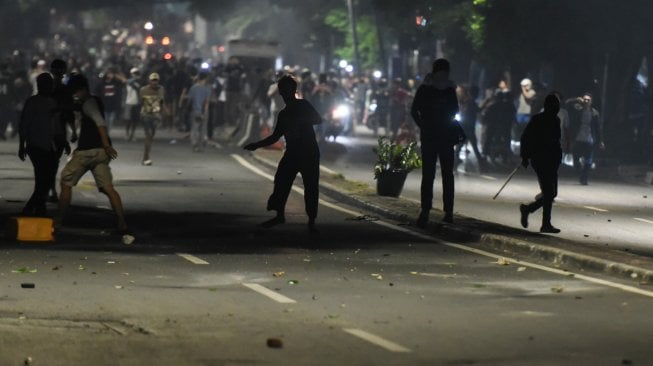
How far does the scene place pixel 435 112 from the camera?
20266mm

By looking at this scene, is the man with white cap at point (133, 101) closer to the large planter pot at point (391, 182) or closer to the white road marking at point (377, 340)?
the large planter pot at point (391, 182)

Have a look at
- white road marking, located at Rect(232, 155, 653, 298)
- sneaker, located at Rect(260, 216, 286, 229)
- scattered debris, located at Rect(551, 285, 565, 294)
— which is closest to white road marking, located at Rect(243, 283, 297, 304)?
scattered debris, located at Rect(551, 285, 565, 294)

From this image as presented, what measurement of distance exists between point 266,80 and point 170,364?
36.3 metres

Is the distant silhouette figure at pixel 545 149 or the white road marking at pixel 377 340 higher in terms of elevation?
the distant silhouette figure at pixel 545 149

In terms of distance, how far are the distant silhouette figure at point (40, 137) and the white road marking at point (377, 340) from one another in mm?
8979

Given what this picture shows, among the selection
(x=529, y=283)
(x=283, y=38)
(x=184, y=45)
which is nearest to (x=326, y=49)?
(x=283, y=38)

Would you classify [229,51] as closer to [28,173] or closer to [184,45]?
[28,173]

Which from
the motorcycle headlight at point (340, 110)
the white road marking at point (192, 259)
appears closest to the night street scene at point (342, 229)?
the white road marking at point (192, 259)

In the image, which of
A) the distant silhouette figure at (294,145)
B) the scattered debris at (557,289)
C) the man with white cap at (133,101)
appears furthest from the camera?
the man with white cap at (133,101)

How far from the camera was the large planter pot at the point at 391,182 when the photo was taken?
24.5 meters

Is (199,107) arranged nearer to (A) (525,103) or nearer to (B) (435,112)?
(A) (525,103)

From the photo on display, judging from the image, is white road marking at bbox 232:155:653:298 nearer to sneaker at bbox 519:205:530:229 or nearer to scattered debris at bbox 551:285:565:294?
scattered debris at bbox 551:285:565:294

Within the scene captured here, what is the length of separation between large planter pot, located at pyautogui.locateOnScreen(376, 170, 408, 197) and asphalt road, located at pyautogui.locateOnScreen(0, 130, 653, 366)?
3.35 metres

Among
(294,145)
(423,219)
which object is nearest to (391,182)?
(423,219)
